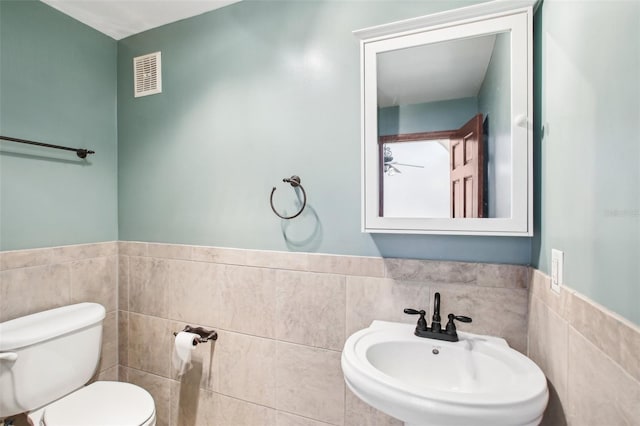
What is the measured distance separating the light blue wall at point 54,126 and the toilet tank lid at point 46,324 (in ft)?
1.18

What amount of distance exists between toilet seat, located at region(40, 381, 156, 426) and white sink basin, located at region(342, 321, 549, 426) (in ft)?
3.32

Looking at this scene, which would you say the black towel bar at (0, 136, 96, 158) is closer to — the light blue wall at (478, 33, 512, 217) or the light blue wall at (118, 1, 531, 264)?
the light blue wall at (118, 1, 531, 264)

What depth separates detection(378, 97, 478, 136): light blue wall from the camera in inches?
43.6

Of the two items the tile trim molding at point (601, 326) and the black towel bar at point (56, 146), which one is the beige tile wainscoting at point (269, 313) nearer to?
the tile trim molding at point (601, 326)

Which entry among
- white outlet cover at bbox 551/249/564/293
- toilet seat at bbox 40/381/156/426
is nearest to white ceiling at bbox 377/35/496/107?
white outlet cover at bbox 551/249/564/293

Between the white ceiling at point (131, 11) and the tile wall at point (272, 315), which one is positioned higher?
the white ceiling at point (131, 11)

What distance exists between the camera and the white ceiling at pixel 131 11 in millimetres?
1578

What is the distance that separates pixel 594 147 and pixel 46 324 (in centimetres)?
214

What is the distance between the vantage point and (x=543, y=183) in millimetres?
961

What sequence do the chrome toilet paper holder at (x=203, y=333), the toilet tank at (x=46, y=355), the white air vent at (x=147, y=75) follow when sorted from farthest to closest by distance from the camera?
1. the white air vent at (x=147, y=75)
2. the chrome toilet paper holder at (x=203, y=333)
3. the toilet tank at (x=46, y=355)

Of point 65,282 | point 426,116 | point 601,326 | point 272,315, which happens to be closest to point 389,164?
point 426,116

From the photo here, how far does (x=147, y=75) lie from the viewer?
1.80 meters

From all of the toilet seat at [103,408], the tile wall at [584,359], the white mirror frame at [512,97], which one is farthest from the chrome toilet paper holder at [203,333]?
the tile wall at [584,359]

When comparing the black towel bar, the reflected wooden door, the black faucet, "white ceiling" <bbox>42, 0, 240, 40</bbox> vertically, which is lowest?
the black faucet
